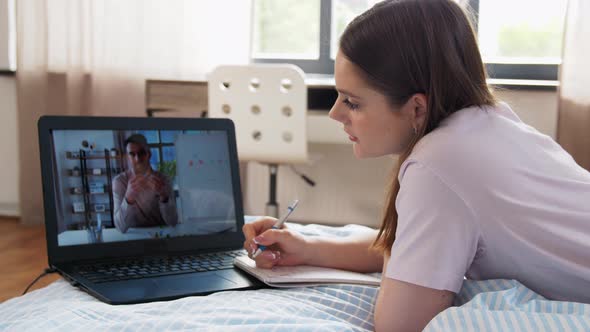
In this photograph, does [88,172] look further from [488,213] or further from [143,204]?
[488,213]

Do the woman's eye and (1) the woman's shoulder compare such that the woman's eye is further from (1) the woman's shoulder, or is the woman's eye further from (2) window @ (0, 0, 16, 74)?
(2) window @ (0, 0, 16, 74)

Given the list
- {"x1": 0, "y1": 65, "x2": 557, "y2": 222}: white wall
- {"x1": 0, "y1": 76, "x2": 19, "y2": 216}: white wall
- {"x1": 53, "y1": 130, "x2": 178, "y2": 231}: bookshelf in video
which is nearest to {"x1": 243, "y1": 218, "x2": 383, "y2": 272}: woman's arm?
{"x1": 53, "y1": 130, "x2": 178, "y2": 231}: bookshelf in video

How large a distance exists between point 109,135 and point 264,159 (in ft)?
5.82

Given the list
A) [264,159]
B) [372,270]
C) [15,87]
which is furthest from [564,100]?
[15,87]

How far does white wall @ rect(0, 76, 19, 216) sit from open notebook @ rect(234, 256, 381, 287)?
9.71 ft

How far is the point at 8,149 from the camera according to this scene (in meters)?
3.75

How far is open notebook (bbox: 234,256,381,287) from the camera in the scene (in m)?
1.02

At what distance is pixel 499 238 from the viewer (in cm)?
87

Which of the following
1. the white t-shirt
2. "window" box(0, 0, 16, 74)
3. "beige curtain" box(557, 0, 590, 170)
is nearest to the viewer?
the white t-shirt

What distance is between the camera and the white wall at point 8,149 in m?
3.67

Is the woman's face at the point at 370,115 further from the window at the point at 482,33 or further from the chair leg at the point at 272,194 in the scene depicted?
the window at the point at 482,33

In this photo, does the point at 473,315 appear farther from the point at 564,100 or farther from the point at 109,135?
the point at 564,100

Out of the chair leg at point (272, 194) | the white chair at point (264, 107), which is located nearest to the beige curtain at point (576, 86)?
the white chair at point (264, 107)

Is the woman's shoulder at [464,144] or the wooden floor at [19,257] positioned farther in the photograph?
the wooden floor at [19,257]
